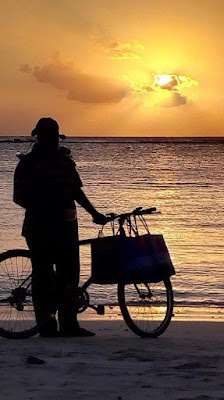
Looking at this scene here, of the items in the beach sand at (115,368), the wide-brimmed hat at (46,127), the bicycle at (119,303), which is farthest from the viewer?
the bicycle at (119,303)

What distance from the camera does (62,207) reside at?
21.2ft

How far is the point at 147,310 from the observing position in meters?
7.05

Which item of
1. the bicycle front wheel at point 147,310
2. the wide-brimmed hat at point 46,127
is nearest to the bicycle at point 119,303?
the bicycle front wheel at point 147,310

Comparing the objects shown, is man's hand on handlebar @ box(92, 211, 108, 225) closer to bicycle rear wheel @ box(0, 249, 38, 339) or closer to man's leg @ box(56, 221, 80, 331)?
man's leg @ box(56, 221, 80, 331)

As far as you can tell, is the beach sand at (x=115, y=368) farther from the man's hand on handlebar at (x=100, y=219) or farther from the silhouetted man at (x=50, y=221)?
the man's hand on handlebar at (x=100, y=219)

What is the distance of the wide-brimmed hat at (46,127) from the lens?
21.0ft

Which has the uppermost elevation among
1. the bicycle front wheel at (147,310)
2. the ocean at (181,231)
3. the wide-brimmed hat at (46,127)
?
the wide-brimmed hat at (46,127)

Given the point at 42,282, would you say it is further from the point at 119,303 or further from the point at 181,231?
the point at 181,231

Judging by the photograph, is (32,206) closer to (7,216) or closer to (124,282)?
(124,282)

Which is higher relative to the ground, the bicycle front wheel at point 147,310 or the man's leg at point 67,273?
the man's leg at point 67,273

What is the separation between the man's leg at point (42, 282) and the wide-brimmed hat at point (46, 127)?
34.2 inches

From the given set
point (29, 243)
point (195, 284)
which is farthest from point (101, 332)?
point (195, 284)

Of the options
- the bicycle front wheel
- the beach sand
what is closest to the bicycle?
the bicycle front wheel

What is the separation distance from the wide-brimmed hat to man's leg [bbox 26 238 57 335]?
868 millimetres
